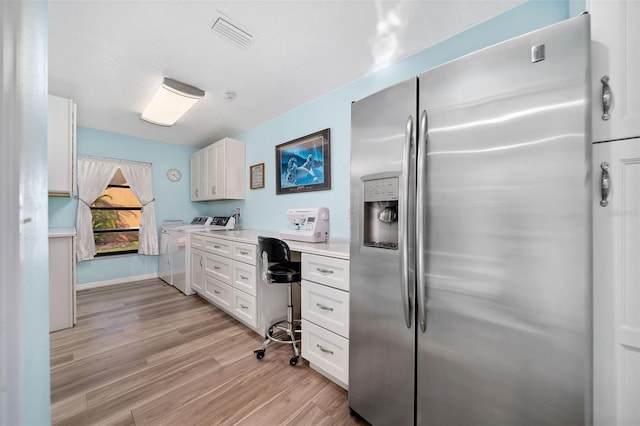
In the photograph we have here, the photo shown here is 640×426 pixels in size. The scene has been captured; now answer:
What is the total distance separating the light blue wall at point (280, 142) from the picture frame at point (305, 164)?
2.9 inches

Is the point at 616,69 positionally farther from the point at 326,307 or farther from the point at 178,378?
the point at 178,378

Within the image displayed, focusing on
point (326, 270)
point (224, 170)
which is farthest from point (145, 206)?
point (326, 270)

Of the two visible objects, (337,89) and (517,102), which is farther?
(337,89)

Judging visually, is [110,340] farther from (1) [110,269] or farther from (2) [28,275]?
(2) [28,275]

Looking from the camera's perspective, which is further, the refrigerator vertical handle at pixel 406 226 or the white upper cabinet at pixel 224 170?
the white upper cabinet at pixel 224 170

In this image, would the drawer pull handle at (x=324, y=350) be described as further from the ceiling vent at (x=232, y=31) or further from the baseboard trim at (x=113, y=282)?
the baseboard trim at (x=113, y=282)

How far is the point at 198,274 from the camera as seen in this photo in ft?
10.6

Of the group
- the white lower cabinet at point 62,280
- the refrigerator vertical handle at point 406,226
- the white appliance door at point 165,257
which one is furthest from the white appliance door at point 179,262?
the refrigerator vertical handle at point 406,226

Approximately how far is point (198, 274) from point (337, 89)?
114 inches

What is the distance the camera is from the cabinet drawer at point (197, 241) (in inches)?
124

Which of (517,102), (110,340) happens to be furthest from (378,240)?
(110,340)

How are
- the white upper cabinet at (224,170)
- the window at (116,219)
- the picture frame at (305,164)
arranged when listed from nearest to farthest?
the picture frame at (305,164) → the white upper cabinet at (224,170) → the window at (116,219)

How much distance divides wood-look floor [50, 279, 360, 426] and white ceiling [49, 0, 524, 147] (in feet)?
8.04

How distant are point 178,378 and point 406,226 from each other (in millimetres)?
1915
